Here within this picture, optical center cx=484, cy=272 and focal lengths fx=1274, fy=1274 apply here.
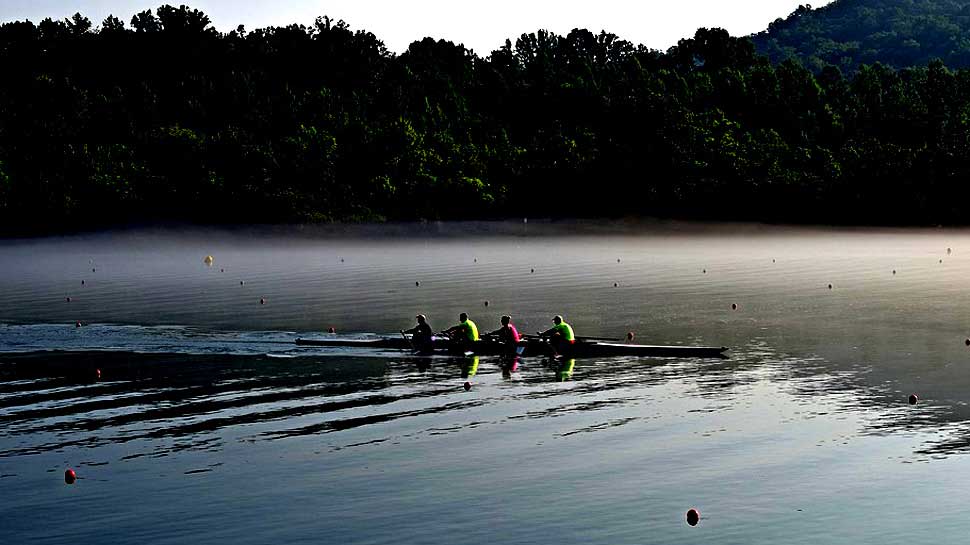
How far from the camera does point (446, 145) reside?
173250 mm

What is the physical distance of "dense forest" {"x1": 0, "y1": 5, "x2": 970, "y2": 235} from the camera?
159 metres

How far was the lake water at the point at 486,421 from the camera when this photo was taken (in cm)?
2923

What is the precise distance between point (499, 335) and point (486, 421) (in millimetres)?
15662

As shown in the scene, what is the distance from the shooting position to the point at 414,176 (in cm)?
16662

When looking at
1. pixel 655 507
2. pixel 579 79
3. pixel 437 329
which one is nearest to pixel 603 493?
pixel 655 507

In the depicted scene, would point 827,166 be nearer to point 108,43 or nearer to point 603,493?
point 108,43

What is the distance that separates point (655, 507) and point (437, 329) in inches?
1511

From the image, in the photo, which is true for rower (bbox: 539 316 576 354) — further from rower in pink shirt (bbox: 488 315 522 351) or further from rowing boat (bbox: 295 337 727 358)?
rower in pink shirt (bbox: 488 315 522 351)

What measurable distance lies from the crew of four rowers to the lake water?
1.53m

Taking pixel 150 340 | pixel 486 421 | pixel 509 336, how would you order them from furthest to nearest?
pixel 150 340 → pixel 509 336 → pixel 486 421

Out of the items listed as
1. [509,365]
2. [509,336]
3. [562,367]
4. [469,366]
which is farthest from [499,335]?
[562,367]

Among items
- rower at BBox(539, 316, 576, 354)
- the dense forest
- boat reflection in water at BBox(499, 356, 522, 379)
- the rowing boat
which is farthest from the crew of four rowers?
the dense forest

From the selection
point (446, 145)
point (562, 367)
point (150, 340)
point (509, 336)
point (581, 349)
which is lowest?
point (562, 367)

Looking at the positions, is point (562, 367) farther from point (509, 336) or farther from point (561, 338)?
point (509, 336)
